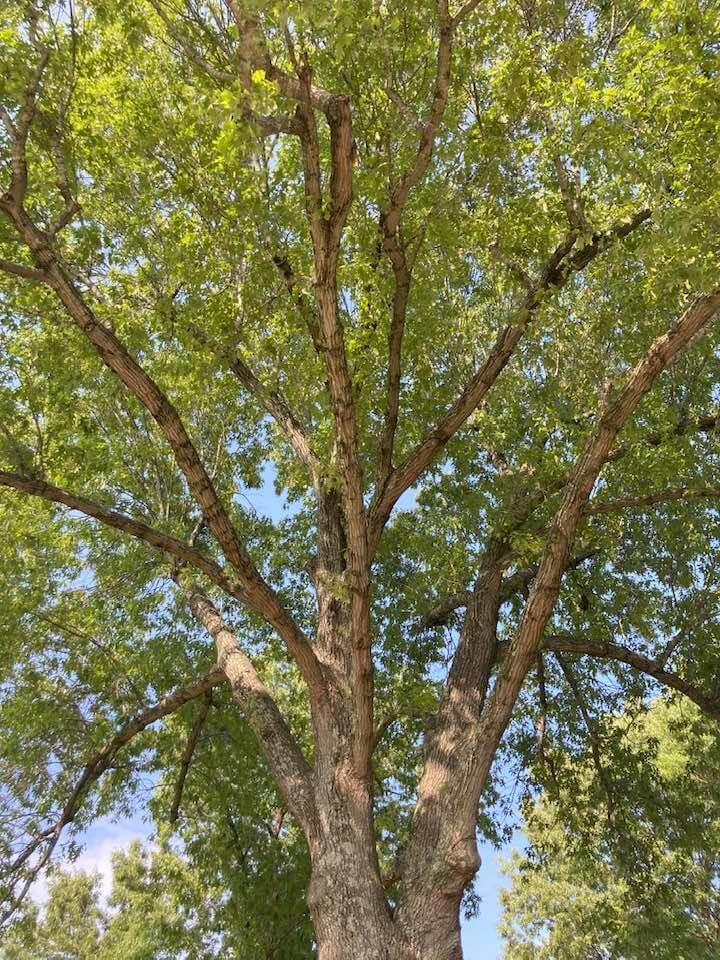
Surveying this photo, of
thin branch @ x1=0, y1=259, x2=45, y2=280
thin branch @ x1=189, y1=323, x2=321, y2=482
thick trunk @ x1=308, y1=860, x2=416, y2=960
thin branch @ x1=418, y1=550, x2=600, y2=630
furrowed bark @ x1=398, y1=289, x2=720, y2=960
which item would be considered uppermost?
thin branch @ x1=189, y1=323, x2=321, y2=482

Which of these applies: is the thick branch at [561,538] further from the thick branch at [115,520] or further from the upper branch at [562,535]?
the thick branch at [115,520]

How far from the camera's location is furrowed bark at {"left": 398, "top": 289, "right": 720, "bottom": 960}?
4.91 m

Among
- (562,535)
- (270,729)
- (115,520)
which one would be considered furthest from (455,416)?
(270,729)

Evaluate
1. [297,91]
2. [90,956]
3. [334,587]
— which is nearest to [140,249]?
[297,91]

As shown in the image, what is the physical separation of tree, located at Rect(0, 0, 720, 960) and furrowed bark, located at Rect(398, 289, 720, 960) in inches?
0.9

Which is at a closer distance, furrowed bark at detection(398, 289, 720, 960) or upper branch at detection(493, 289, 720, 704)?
furrowed bark at detection(398, 289, 720, 960)

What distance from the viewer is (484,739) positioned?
17.8ft

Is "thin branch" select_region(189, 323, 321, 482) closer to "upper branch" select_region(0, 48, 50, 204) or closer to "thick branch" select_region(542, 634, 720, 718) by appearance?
"upper branch" select_region(0, 48, 50, 204)

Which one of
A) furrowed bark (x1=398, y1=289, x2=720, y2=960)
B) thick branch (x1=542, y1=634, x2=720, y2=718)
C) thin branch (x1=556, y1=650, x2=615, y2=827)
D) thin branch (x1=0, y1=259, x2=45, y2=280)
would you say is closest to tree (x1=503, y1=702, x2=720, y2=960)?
thin branch (x1=556, y1=650, x2=615, y2=827)

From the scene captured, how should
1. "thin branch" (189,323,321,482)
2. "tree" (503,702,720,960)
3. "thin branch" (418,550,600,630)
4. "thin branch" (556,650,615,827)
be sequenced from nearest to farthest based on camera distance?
"thin branch" (189,323,321,482), "thin branch" (418,550,600,630), "thin branch" (556,650,615,827), "tree" (503,702,720,960)

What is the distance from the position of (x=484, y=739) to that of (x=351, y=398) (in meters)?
2.71

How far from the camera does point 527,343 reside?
790cm

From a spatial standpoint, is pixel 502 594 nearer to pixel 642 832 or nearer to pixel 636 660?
pixel 636 660

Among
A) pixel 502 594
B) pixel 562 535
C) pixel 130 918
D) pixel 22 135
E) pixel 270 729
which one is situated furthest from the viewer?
pixel 130 918
